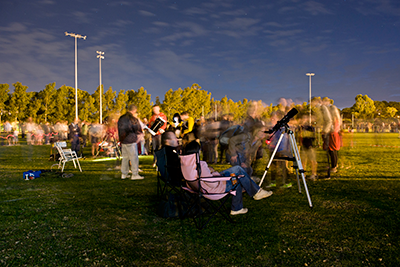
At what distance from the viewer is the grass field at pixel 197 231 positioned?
2896 millimetres

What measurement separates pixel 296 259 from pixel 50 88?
2171 inches

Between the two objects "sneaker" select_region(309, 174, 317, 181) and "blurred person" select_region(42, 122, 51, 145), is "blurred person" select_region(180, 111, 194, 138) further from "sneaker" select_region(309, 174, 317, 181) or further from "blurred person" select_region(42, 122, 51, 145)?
"blurred person" select_region(42, 122, 51, 145)

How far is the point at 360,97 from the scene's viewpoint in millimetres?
61438

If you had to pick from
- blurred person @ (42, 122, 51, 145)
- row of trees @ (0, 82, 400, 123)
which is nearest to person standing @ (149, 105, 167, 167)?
blurred person @ (42, 122, 51, 145)

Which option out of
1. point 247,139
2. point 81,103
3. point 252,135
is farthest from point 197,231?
point 81,103

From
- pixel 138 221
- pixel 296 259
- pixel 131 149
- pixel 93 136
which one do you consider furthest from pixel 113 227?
pixel 93 136

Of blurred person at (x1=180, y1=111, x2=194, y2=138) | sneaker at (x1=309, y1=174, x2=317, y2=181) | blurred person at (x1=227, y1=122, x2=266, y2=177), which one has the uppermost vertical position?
blurred person at (x1=180, y1=111, x2=194, y2=138)

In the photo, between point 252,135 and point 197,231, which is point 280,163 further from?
point 197,231

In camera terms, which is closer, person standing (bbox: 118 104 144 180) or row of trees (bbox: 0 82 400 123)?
person standing (bbox: 118 104 144 180)

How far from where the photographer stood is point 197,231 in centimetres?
367

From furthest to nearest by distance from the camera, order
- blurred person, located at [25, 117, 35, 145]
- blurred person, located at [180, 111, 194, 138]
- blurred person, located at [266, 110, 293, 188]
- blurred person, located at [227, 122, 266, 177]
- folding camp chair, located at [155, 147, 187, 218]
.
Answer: blurred person, located at [25, 117, 35, 145] < blurred person, located at [180, 111, 194, 138] < blurred person, located at [266, 110, 293, 188] < blurred person, located at [227, 122, 266, 177] < folding camp chair, located at [155, 147, 187, 218]

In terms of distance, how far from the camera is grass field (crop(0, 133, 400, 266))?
2.90 metres

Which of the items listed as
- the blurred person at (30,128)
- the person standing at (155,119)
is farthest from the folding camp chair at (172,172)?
the blurred person at (30,128)

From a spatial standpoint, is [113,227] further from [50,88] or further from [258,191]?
[50,88]
